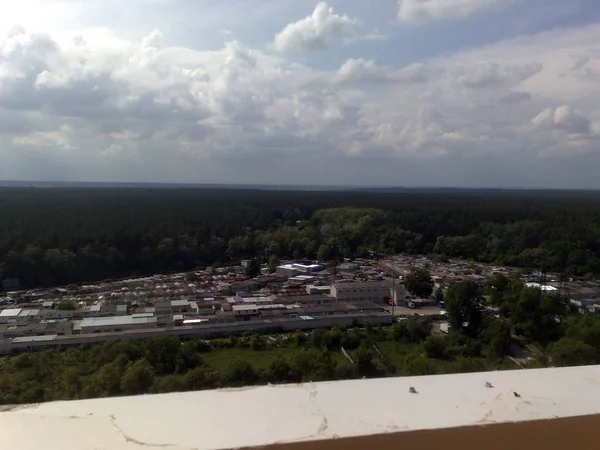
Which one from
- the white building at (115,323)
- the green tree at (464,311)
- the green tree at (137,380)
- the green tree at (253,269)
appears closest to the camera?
the green tree at (137,380)

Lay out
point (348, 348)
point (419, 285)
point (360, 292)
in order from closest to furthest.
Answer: point (348, 348), point (360, 292), point (419, 285)

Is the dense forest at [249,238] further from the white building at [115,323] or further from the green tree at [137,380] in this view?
the green tree at [137,380]

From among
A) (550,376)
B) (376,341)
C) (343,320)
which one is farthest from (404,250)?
(550,376)

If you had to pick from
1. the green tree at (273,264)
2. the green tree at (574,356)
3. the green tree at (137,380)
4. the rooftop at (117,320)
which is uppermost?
the green tree at (574,356)

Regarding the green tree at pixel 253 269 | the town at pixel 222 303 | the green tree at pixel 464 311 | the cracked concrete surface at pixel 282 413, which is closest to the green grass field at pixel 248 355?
the town at pixel 222 303

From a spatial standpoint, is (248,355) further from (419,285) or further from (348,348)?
(419,285)

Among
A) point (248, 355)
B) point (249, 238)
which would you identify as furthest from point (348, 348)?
point (249, 238)

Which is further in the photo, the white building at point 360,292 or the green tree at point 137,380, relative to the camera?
the white building at point 360,292
